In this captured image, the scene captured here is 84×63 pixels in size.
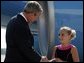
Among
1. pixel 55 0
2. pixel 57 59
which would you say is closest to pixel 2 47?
pixel 55 0

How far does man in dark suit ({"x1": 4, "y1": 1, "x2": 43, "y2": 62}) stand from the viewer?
398cm

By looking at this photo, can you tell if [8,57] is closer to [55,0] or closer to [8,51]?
[8,51]

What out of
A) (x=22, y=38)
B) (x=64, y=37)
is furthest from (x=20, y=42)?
(x=64, y=37)

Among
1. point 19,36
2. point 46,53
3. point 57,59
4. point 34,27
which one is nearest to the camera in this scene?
point 19,36

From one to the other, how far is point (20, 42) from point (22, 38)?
4 centimetres

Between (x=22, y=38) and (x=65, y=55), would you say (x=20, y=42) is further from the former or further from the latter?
(x=65, y=55)

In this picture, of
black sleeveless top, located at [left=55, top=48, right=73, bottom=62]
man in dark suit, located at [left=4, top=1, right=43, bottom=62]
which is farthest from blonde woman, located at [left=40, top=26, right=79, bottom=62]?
man in dark suit, located at [left=4, top=1, right=43, bottom=62]

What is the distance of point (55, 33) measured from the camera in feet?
20.2

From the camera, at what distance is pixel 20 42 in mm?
3979

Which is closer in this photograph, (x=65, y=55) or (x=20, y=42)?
(x=20, y=42)

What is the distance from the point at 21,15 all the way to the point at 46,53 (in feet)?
5.57

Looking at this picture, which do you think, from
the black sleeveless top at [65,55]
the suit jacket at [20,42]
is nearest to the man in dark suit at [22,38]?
the suit jacket at [20,42]

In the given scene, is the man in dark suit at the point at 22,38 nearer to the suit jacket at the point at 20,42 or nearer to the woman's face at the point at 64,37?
the suit jacket at the point at 20,42

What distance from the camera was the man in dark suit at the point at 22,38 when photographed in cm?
398
